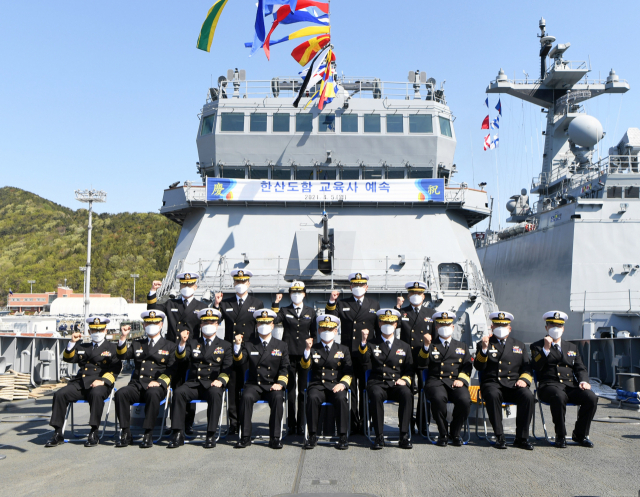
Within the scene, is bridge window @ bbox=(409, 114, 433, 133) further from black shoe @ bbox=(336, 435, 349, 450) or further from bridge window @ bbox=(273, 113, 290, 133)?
black shoe @ bbox=(336, 435, 349, 450)

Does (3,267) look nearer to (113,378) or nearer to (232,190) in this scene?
(232,190)

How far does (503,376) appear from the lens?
6.66 meters

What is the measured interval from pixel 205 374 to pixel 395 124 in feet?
32.5

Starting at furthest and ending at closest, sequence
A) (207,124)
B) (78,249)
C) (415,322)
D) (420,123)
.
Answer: (78,249), (207,124), (420,123), (415,322)

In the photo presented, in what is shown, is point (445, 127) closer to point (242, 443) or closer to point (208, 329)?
point (208, 329)

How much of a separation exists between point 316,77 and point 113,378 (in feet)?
29.7

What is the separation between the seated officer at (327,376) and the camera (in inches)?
253

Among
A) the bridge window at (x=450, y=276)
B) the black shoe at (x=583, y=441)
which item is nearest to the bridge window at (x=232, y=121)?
the bridge window at (x=450, y=276)

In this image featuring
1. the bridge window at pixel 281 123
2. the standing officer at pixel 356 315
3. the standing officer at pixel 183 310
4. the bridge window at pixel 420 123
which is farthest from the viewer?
the bridge window at pixel 420 123

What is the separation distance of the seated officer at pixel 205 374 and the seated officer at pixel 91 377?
87 centimetres

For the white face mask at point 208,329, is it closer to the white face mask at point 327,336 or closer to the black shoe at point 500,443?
the white face mask at point 327,336

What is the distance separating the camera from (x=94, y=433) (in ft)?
21.2

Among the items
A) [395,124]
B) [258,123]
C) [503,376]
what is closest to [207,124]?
[258,123]

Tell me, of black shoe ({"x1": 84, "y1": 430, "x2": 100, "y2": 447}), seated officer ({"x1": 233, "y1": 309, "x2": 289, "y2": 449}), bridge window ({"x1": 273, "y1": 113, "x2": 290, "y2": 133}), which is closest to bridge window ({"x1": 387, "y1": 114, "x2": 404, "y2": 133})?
bridge window ({"x1": 273, "y1": 113, "x2": 290, "y2": 133})
